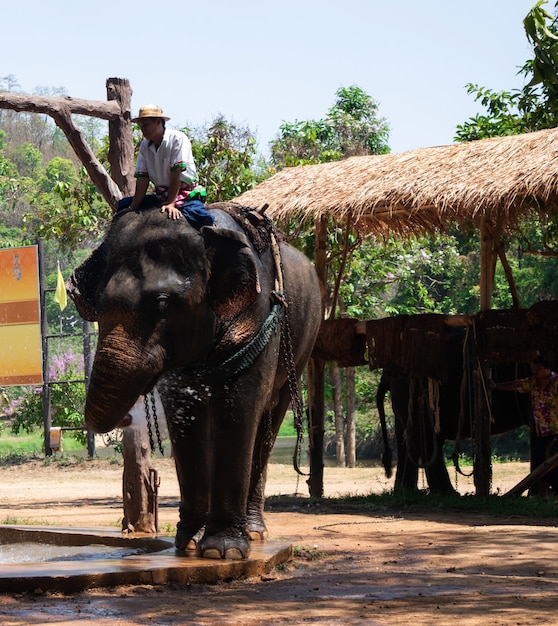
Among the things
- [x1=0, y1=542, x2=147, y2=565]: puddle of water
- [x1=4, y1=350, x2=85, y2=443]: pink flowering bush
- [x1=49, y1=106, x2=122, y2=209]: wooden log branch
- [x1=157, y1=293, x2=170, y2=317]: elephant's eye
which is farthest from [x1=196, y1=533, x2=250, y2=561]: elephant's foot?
[x1=4, y1=350, x2=85, y2=443]: pink flowering bush

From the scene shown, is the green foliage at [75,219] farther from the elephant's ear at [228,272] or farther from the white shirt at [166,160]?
the elephant's ear at [228,272]

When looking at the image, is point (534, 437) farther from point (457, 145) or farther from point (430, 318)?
point (457, 145)

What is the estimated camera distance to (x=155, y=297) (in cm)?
629

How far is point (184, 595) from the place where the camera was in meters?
5.66

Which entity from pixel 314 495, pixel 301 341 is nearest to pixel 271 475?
pixel 314 495

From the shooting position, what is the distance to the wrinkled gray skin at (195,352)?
243 inches

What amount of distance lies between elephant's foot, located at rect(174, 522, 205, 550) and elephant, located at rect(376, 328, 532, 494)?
16.5ft

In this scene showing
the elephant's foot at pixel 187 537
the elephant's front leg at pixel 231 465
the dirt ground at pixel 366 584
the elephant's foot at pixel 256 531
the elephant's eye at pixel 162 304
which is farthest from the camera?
the elephant's foot at pixel 256 531

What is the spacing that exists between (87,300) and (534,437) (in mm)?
6017

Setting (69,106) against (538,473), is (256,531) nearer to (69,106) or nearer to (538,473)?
(69,106)

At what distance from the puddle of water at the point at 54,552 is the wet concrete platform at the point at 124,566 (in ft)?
0.16

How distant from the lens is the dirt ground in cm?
499

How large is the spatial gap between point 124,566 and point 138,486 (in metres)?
2.32

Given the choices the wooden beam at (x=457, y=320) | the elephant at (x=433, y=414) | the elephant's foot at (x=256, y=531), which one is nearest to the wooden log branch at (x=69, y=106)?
the elephant's foot at (x=256, y=531)
